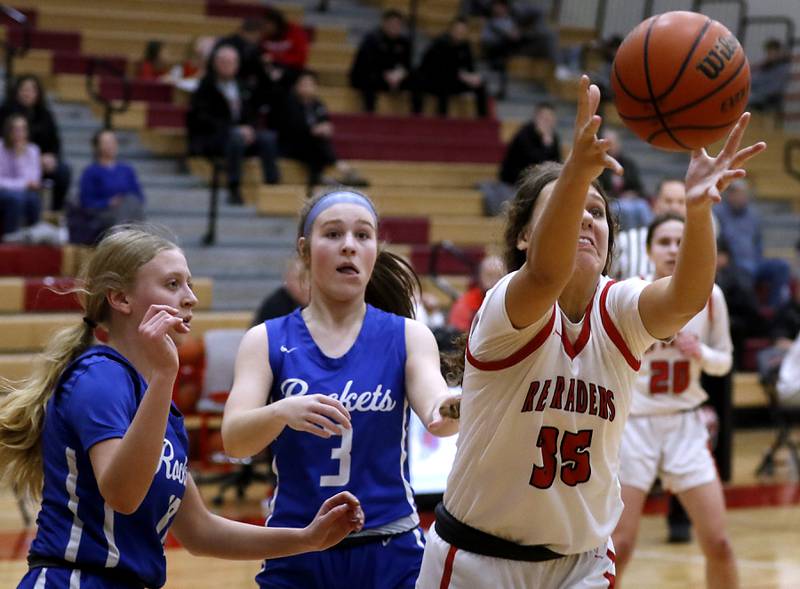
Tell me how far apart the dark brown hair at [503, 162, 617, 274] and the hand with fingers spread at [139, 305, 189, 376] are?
2.99 ft

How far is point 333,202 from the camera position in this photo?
12.6 feet

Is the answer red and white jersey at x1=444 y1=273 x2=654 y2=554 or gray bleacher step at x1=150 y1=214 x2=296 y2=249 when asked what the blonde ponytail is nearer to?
red and white jersey at x1=444 y1=273 x2=654 y2=554

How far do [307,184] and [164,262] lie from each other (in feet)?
30.3

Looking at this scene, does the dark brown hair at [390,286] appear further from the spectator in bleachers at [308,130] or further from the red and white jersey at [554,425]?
the spectator in bleachers at [308,130]

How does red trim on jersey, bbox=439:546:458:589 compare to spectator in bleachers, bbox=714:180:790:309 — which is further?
spectator in bleachers, bbox=714:180:790:309

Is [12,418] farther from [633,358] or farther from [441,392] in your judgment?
[633,358]

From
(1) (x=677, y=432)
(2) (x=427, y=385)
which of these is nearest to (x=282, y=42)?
(1) (x=677, y=432)

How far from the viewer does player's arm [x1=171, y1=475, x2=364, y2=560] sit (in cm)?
319

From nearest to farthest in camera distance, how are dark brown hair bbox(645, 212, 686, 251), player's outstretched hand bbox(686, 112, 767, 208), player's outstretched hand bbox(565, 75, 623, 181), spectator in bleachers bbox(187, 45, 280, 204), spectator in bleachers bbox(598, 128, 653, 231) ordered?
player's outstretched hand bbox(565, 75, 623, 181) → player's outstretched hand bbox(686, 112, 767, 208) → dark brown hair bbox(645, 212, 686, 251) → spectator in bleachers bbox(598, 128, 653, 231) → spectator in bleachers bbox(187, 45, 280, 204)

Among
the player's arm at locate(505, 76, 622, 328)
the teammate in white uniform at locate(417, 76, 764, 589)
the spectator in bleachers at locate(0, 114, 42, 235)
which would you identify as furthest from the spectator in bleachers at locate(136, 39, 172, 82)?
the player's arm at locate(505, 76, 622, 328)

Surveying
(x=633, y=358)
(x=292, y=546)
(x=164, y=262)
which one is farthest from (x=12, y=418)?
(x=633, y=358)

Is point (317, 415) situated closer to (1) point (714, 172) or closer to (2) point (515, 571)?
(2) point (515, 571)

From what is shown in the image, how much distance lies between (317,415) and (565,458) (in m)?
0.60

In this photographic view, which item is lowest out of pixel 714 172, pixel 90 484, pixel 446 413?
pixel 90 484
